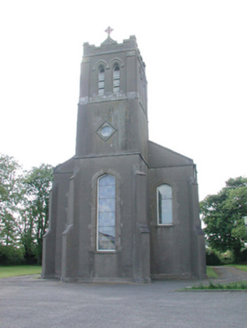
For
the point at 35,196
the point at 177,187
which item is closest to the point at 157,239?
the point at 177,187

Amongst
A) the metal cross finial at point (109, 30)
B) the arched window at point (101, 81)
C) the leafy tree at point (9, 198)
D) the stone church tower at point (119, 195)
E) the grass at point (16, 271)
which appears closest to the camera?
the stone church tower at point (119, 195)

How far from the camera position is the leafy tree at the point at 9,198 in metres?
44.8

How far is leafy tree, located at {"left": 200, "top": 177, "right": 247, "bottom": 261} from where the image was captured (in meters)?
45.1

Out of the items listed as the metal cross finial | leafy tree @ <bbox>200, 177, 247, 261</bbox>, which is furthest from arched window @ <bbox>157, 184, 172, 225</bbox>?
leafy tree @ <bbox>200, 177, 247, 261</bbox>

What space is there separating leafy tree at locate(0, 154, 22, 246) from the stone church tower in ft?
75.0

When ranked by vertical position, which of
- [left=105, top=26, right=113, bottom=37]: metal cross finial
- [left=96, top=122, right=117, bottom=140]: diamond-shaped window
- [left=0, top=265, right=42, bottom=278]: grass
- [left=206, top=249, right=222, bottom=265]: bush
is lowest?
[left=0, top=265, right=42, bottom=278]: grass

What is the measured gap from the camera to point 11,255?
46281 mm

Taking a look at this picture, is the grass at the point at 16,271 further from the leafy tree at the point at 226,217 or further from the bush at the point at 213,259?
the leafy tree at the point at 226,217

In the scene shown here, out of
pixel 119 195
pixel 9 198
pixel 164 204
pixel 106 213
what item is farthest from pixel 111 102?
pixel 9 198

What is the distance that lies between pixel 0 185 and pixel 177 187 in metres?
29.3

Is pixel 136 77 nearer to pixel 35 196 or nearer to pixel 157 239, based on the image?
pixel 157 239

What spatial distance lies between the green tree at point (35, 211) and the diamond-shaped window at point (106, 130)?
30.2 metres

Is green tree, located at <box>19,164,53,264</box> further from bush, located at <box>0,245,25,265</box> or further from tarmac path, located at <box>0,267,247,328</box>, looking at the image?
tarmac path, located at <box>0,267,247,328</box>

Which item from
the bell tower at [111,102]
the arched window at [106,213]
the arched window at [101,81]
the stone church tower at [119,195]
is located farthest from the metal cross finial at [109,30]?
the arched window at [106,213]
